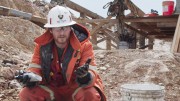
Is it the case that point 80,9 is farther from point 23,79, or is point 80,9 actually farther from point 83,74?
point 83,74

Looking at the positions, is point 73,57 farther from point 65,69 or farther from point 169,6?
point 169,6

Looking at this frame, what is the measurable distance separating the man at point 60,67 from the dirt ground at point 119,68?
1788 millimetres

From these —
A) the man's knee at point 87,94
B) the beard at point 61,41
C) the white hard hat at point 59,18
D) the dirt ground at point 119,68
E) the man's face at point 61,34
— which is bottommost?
the dirt ground at point 119,68

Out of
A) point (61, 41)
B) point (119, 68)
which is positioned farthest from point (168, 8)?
point (61, 41)

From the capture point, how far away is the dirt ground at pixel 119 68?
240 inches

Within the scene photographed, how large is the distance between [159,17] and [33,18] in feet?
13.2

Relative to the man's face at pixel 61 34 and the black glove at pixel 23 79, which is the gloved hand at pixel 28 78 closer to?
the black glove at pixel 23 79

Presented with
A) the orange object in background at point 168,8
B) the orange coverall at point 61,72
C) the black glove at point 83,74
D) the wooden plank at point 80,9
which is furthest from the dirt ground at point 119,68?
the wooden plank at point 80,9

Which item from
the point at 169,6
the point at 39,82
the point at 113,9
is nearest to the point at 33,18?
the point at 113,9

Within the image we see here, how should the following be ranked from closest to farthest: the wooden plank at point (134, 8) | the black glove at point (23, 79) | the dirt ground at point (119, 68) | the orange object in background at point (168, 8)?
the black glove at point (23, 79)
the dirt ground at point (119, 68)
the orange object in background at point (168, 8)
the wooden plank at point (134, 8)

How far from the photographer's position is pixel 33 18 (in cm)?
1241

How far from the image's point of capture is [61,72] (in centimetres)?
405

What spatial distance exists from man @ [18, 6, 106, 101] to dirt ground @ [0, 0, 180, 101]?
70.4 inches

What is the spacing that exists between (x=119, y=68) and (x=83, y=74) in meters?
3.35
